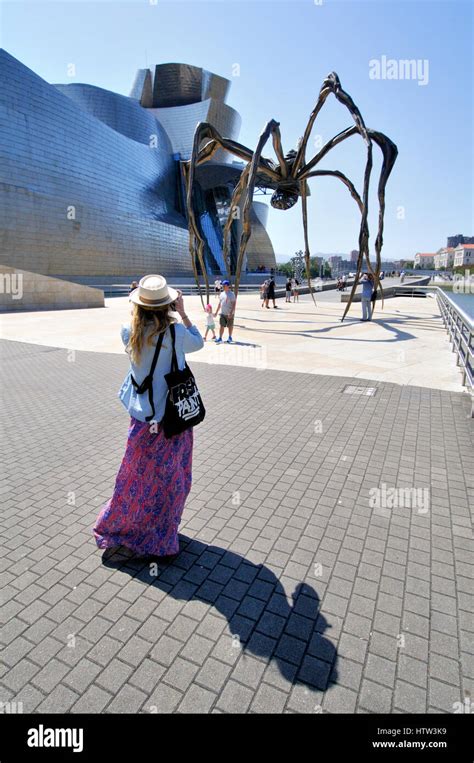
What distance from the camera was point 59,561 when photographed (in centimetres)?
293

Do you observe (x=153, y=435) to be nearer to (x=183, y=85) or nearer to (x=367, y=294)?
(x=367, y=294)

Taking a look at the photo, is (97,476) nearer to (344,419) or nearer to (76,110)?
(344,419)

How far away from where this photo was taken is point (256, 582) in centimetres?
272

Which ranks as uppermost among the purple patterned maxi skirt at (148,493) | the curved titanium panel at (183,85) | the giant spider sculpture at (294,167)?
the curved titanium panel at (183,85)

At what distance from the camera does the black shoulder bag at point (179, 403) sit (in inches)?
103

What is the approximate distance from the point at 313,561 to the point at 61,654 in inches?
65.0

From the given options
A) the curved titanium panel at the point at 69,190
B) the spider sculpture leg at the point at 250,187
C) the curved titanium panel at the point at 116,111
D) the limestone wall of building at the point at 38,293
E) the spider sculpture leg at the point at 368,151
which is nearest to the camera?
the spider sculpture leg at the point at 250,187

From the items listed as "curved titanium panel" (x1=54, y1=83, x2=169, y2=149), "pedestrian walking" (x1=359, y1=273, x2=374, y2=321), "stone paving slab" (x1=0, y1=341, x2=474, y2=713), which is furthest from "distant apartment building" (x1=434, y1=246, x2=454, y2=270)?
"stone paving slab" (x1=0, y1=341, x2=474, y2=713)

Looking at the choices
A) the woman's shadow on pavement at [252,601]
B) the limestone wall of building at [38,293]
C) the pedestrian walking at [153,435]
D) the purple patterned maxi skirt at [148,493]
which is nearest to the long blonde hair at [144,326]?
the pedestrian walking at [153,435]

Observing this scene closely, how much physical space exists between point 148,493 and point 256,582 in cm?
93

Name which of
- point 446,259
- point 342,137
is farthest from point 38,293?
point 446,259

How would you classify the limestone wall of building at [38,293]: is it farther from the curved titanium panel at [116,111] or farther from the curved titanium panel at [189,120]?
the curved titanium panel at [189,120]

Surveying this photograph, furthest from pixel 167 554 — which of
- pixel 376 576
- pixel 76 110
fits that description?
pixel 76 110

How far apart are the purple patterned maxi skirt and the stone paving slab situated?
157 mm
